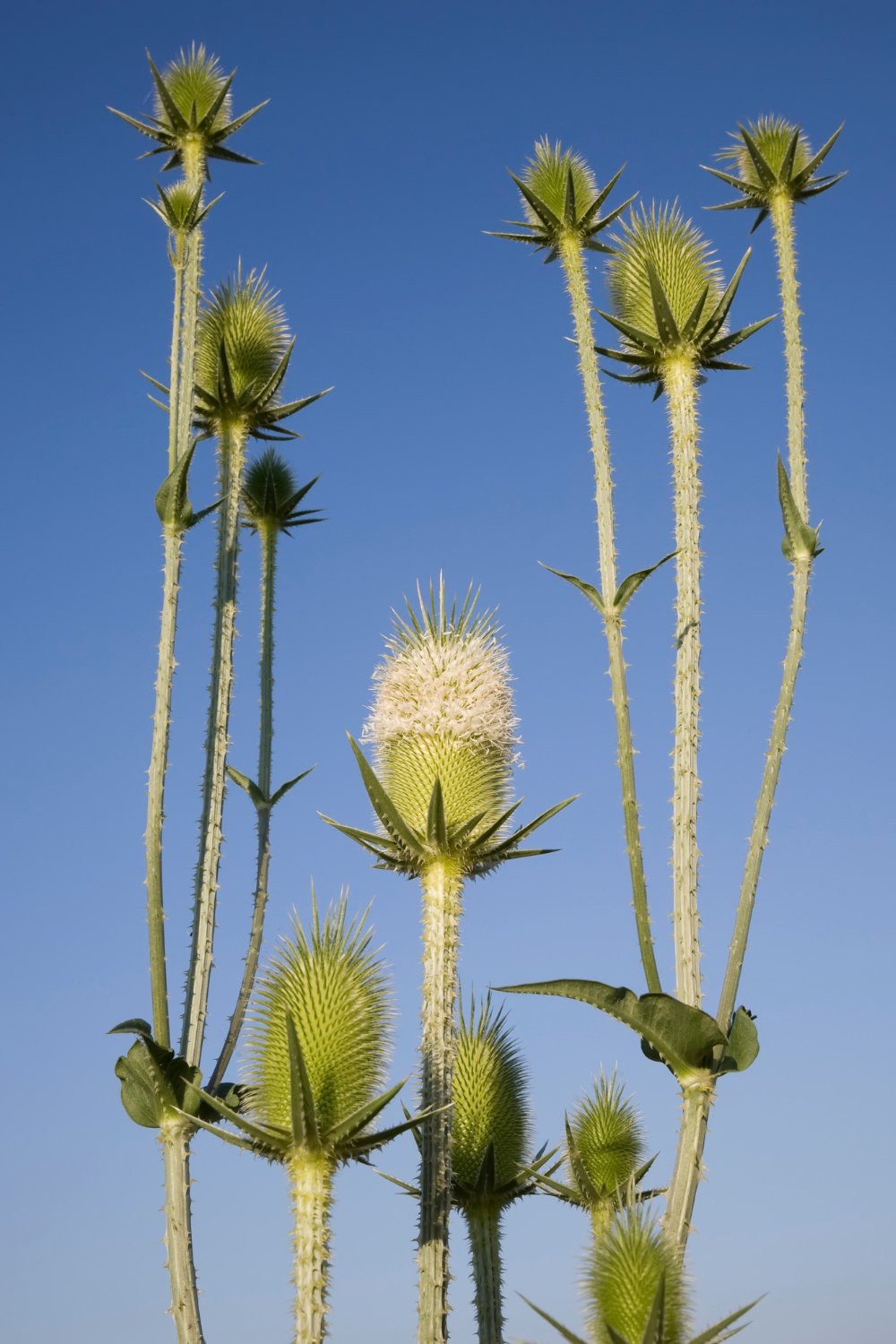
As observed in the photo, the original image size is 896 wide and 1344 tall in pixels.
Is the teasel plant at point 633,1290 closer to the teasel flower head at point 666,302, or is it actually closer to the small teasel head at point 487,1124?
the small teasel head at point 487,1124

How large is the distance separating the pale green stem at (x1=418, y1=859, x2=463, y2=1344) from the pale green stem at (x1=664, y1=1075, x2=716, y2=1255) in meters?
1.28

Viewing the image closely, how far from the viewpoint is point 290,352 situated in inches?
413

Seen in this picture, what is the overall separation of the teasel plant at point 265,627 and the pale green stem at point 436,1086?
1486 millimetres

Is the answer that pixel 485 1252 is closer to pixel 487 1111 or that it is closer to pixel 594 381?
pixel 487 1111

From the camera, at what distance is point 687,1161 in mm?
7371

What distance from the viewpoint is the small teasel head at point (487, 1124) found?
29.6 feet

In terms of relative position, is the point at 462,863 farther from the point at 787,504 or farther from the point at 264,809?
the point at 787,504


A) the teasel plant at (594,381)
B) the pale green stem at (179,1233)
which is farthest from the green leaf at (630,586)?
the pale green stem at (179,1233)

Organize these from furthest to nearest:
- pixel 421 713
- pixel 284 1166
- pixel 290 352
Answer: pixel 290 352 < pixel 421 713 < pixel 284 1166

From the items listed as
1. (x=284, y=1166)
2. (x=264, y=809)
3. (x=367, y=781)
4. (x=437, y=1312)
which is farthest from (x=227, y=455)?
(x=437, y=1312)

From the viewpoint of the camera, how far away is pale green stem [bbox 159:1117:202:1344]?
7.81 metres

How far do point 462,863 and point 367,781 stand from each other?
886 millimetres

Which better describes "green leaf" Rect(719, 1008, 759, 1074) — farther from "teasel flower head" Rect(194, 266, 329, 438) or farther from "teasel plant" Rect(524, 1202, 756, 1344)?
"teasel flower head" Rect(194, 266, 329, 438)

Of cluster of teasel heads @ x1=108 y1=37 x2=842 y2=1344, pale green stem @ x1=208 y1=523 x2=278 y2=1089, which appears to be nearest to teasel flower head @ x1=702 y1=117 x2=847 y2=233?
cluster of teasel heads @ x1=108 y1=37 x2=842 y2=1344
